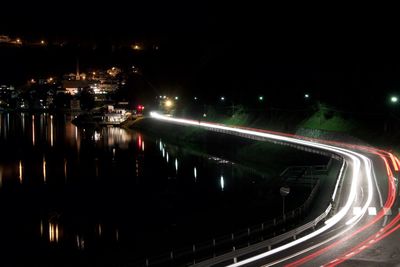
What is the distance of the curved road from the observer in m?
11.3

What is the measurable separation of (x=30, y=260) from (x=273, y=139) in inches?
970

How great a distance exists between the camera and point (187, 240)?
17.6 metres

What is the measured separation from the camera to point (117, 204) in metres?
24.7

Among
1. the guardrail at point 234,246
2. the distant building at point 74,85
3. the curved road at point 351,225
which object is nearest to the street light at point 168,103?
the curved road at point 351,225

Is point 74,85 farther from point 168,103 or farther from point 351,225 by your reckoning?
point 351,225

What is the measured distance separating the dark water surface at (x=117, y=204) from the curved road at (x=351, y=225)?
4.05m

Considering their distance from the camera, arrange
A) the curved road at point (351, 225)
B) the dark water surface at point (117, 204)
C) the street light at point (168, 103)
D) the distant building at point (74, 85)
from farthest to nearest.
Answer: the distant building at point (74, 85)
the street light at point (168, 103)
the dark water surface at point (117, 204)
the curved road at point (351, 225)

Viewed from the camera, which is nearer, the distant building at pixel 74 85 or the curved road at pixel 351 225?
the curved road at pixel 351 225

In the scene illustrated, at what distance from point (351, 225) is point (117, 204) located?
1408 centimetres

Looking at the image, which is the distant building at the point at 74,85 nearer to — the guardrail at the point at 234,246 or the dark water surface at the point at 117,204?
the dark water surface at the point at 117,204

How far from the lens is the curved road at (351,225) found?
36.9ft

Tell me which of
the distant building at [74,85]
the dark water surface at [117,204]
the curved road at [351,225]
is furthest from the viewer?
the distant building at [74,85]

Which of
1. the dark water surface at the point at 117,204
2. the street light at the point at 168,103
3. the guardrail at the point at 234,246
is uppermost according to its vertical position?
the street light at the point at 168,103

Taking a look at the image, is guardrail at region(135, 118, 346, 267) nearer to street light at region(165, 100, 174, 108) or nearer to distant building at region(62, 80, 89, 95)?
street light at region(165, 100, 174, 108)
